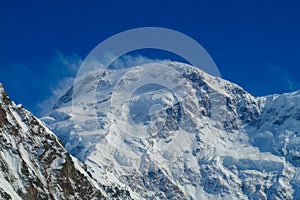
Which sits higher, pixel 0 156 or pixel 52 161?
pixel 52 161

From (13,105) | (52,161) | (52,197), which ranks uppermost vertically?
(13,105)

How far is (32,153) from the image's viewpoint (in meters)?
147

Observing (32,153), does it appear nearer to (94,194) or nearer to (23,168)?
(23,168)

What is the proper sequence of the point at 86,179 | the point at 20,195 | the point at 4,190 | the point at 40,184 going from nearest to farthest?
1. the point at 4,190
2. the point at 20,195
3. the point at 40,184
4. the point at 86,179

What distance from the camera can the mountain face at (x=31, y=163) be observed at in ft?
438

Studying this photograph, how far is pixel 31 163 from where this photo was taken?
144m

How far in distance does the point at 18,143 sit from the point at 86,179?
3040 cm

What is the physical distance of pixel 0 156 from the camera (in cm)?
13400

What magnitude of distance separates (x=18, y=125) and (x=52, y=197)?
14662 mm

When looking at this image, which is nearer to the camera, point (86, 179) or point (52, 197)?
point (52, 197)

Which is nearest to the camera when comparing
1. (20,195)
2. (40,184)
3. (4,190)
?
(4,190)

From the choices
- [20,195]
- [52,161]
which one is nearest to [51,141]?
[52,161]

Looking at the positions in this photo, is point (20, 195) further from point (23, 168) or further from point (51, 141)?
point (51, 141)

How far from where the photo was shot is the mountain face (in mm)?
133375
